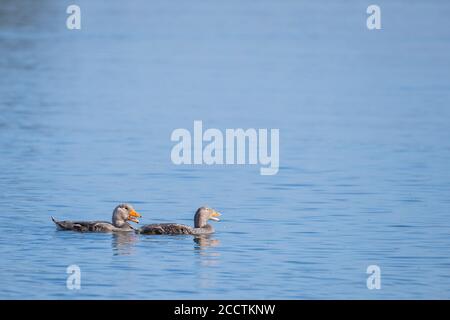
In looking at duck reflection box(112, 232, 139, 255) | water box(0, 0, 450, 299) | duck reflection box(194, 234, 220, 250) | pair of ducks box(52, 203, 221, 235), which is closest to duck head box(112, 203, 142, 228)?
pair of ducks box(52, 203, 221, 235)

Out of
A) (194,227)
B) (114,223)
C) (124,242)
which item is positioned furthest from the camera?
(194,227)

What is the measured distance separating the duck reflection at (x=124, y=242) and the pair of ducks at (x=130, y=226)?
8cm

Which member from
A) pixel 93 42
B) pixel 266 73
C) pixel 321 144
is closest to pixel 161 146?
pixel 321 144

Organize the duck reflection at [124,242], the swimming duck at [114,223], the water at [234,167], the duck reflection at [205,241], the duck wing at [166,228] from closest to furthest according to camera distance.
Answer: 1. the water at [234,167]
2. the duck reflection at [124,242]
3. the duck reflection at [205,241]
4. the duck wing at [166,228]
5. the swimming duck at [114,223]

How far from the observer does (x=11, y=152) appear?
82.2ft

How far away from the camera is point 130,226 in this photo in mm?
19703

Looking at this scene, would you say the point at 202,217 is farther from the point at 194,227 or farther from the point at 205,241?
the point at 205,241

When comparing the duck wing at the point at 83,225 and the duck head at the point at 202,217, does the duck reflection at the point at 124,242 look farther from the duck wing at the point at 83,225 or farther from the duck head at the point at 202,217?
the duck head at the point at 202,217

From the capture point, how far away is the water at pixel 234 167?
17641mm

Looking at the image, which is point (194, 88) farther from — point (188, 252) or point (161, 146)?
point (188, 252)

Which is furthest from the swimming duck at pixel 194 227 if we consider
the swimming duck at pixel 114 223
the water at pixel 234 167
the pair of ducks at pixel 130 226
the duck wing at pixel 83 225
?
the duck wing at pixel 83 225

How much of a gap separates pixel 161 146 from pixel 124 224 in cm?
654

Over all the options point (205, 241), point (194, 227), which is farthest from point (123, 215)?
point (205, 241)

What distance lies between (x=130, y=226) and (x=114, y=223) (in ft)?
0.87
